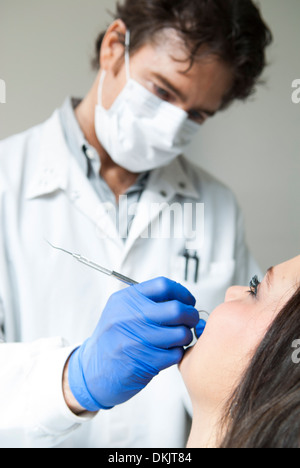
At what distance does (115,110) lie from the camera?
1.19 metres

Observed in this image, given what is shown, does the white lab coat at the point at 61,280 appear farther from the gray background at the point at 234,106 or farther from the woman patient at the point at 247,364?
the woman patient at the point at 247,364

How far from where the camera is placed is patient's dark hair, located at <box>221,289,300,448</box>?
0.66m

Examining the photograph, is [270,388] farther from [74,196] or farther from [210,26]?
[210,26]

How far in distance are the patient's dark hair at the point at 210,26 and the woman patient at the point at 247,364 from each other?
23.7 inches

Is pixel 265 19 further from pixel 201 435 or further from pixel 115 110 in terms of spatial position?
pixel 201 435

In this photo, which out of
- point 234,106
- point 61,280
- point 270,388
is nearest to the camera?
point 270,388

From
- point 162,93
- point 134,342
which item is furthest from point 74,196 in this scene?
point 134,342

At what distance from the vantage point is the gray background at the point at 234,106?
1180mm

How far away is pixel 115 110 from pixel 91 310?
0.52 meters

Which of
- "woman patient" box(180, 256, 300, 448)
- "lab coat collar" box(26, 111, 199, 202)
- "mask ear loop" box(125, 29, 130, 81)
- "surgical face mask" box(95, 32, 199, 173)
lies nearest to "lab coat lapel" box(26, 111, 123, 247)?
"lab coat collar" box(26, 111, 199, 202)

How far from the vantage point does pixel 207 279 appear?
4.11 ft

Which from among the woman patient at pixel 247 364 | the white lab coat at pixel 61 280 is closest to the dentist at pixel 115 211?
the white lab coat at pixel 61 280

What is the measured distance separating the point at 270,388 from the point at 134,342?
257 millimetres

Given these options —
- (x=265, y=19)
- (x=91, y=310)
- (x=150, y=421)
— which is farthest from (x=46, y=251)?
(x=265, y=19)
